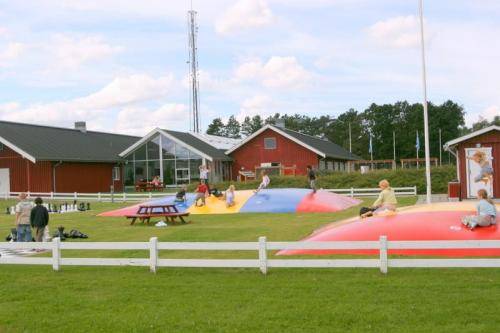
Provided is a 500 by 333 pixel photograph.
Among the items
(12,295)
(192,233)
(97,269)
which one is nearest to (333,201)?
(192,233)

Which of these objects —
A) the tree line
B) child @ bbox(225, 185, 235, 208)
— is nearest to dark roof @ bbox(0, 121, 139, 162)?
child @ bbox(225, 185, 235, 208)

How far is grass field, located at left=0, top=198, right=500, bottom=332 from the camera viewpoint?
26.2 ft

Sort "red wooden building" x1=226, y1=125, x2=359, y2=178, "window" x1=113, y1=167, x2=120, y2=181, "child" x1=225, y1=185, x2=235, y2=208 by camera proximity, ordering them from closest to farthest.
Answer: "child" x1=225, y1=185, x2=235, y2=208 → "red wooden building" x1=226, y1=125, x2=359, y2=178 → "window" x1=113, y1=167, x2=120, y2=181

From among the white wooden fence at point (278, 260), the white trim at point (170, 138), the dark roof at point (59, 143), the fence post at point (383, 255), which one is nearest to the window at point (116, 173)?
the dark roof at point (59, 143)

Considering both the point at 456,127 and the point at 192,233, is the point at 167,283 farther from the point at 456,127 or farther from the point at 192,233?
the point at 456,127

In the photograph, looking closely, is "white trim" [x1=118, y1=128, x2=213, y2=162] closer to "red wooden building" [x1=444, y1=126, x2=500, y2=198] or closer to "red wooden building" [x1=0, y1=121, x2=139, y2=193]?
"red wooden building" [x1=0, y1=121, x2=139, y2=193]

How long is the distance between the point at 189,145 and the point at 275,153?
277 inches

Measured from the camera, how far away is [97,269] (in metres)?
12.4

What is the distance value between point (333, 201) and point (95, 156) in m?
25.5

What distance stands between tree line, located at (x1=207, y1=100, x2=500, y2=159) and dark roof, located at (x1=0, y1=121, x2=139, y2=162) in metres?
54.1

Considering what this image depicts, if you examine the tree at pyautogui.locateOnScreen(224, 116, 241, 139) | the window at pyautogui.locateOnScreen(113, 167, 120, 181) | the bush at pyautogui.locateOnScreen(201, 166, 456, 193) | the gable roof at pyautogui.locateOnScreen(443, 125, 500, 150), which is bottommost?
the bush at pyautogui.locateOnScreen(201, 166, 456, 193)

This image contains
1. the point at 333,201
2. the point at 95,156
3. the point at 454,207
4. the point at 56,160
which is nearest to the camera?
the point at 454,207

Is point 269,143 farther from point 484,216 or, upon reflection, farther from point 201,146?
point 484,216

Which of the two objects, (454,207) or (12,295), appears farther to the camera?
(454,207)
